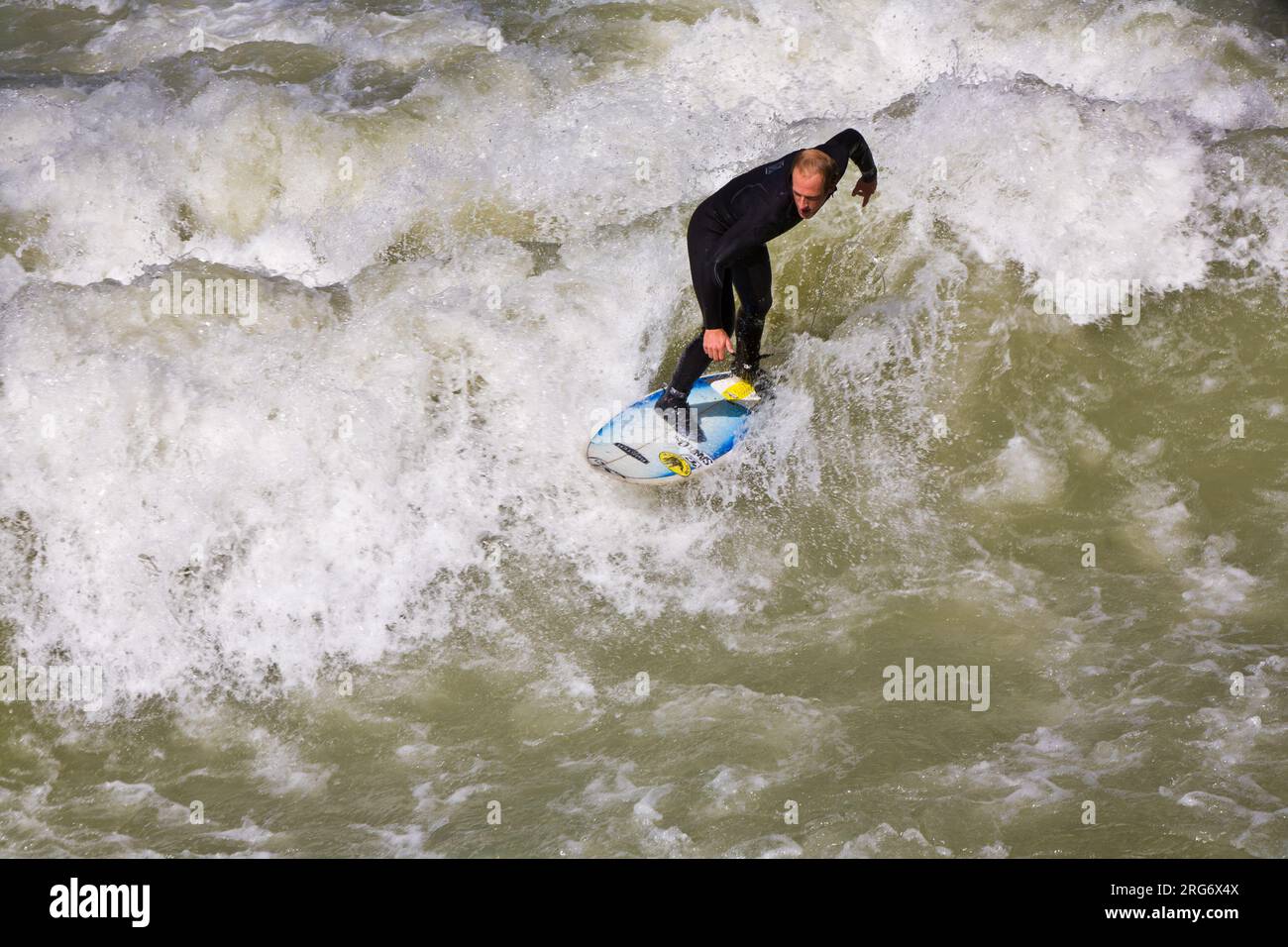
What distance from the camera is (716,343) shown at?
5191mm

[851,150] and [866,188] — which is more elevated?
[851,150]

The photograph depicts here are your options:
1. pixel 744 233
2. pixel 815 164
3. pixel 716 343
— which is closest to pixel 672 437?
pixel 716 343

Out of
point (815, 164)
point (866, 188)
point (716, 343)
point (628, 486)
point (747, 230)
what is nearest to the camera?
point (815, 164)

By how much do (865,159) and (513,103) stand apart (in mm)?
3182

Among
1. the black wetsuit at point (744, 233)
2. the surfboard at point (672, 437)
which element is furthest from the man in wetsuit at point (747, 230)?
the surfboard at point (672, 437)

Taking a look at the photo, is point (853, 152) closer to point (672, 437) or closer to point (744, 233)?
point (744, 233)

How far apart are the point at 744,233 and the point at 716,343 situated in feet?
1.61

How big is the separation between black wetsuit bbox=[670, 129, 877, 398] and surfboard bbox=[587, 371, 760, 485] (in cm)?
38

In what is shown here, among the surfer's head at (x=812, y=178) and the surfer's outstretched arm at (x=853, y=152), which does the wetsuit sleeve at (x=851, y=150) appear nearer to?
the surfer's outstretched arm at (x=853, y=152)

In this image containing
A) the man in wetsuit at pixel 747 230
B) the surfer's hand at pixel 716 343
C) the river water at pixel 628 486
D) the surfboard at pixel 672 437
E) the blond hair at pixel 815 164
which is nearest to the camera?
the river water at pixel 628 486

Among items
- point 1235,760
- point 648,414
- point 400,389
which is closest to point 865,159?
point 648,414

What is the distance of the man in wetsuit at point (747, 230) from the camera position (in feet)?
16.1

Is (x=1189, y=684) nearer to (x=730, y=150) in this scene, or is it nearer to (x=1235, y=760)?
(x=1235, y=760)

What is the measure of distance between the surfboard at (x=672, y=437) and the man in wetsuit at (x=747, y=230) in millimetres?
262
